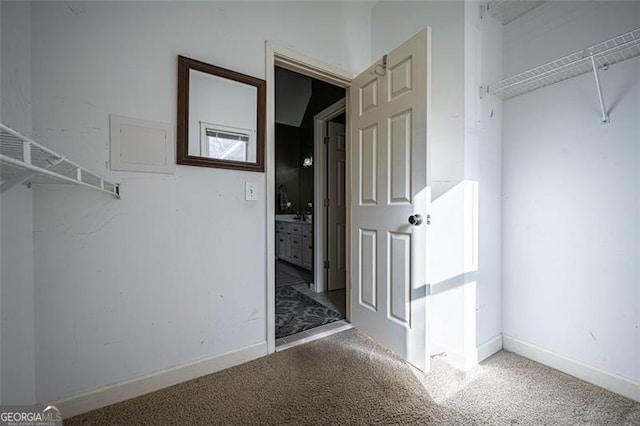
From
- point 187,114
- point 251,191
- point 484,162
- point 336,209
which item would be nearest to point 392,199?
point 484,162

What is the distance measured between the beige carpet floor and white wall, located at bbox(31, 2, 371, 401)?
0.20m

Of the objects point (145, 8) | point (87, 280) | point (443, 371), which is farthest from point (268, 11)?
point (443, 371)

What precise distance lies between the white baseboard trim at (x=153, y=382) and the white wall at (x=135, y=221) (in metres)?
0.04

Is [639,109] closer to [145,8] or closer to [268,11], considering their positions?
[268,11]

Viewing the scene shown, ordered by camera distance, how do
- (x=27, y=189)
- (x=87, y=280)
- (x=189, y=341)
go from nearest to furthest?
(x=27, y=189)
(x=87, y=280)
(x=189, y=341)

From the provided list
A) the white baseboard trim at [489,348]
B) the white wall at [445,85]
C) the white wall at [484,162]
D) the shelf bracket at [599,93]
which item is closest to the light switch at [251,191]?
the white wall at [445,85]

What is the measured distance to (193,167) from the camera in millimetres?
1496

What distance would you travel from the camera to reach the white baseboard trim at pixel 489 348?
1.65 m

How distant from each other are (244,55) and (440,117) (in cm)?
136

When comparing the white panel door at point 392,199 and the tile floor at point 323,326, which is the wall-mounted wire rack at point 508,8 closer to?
the white panel door at point 392,199

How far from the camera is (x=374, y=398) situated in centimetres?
134

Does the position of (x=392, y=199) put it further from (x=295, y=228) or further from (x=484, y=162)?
(x=295, y=228)

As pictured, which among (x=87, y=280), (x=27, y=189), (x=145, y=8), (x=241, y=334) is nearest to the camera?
(x=27, y=189)

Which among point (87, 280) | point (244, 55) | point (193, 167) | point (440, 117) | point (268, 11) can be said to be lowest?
point (87, 280)
